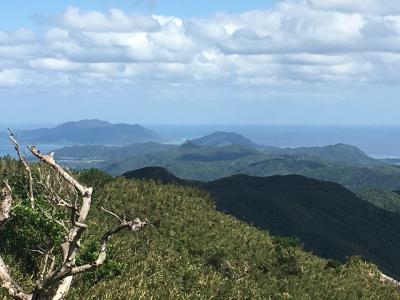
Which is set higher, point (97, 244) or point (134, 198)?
point (97, 244)

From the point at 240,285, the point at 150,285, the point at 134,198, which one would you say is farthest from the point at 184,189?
the point at 150,285

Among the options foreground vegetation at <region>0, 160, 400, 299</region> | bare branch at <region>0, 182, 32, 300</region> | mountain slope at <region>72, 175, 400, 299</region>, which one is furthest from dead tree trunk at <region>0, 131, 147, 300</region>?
mountain slope at <region>72, 175, 400, 299</region>

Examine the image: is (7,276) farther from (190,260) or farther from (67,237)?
(190,260)

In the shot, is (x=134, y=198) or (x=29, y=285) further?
(x=134, y=198)

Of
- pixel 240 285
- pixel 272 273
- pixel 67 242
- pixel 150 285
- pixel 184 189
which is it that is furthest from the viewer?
pixel 184 189

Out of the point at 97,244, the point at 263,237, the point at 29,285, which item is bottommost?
the point at 263,237

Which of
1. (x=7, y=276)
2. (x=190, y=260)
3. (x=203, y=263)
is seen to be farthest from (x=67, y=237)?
(x=203, y=263)

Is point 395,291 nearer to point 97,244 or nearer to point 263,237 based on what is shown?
point 263,237

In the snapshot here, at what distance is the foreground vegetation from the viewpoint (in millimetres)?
33094

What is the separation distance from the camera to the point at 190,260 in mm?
52438

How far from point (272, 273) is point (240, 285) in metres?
12.9

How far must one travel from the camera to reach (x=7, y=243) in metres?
33.4

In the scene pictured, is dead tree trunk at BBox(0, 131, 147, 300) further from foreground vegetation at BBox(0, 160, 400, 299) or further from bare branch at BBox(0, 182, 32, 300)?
foreground vegetation at BBox(0, 160, 400, 299)

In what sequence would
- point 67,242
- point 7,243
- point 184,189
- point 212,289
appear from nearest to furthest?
point 67,242 → point 7,243 → point 212,289 → point 184,189
